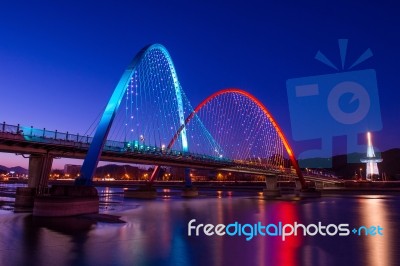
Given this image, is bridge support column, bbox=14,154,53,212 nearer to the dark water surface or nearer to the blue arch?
the blue arch

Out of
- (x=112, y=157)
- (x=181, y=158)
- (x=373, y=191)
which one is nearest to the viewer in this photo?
(x=112, y=157)

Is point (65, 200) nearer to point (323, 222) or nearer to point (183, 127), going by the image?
point (323, 222)

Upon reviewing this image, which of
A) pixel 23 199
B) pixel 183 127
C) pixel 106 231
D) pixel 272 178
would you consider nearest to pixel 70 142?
pixel 23 199

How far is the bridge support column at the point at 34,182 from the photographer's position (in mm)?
37281

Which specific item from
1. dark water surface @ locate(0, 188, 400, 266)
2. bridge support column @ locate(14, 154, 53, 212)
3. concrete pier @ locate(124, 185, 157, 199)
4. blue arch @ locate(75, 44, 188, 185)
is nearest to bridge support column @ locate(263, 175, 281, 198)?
concrete pier @ locate(124, 185, 157, 199)

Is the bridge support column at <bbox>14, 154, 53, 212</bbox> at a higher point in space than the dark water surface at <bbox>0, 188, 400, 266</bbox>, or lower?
higher

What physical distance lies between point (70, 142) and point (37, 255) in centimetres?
2362

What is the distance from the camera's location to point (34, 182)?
37.5 metres

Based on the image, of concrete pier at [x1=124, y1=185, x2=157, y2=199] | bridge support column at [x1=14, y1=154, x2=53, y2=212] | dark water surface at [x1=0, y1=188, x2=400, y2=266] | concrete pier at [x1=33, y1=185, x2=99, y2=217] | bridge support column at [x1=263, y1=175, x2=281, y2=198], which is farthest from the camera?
bridge support column at [x1=263, y1=175, x2=281, y2=198]

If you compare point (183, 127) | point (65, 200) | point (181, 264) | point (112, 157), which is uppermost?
point (183, 127)

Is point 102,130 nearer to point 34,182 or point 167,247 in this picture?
point 34,182

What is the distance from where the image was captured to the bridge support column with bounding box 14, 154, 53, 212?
3728 centimetres

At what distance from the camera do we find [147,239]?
68.4ft

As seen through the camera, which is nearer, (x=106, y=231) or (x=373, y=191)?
(x=106, y=231)
